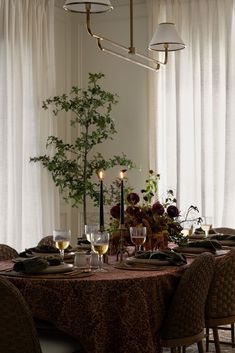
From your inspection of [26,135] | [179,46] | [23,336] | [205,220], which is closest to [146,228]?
[205,220]

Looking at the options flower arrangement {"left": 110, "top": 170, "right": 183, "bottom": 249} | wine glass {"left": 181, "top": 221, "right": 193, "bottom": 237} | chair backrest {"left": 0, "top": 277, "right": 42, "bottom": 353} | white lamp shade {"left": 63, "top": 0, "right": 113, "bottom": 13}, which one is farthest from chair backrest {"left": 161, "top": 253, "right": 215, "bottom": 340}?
white lamp shade {"left": 63, "top": 0, "right": 113, "bottom": 13}

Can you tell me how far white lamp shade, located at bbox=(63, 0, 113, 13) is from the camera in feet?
11.7

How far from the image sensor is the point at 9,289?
8.57 ft

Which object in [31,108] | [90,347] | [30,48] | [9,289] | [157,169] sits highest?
[30,48]

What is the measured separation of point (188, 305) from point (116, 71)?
4.05 metres

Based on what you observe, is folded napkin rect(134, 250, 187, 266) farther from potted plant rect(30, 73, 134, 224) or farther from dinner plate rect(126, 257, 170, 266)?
potted plant rect(30, 73, 134, 224)

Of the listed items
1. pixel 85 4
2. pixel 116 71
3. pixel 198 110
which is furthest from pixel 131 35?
pixel 116 71

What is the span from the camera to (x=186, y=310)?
3.25 meters

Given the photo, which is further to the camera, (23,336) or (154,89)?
(154,89)

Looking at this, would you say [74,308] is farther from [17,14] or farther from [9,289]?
[17,14]

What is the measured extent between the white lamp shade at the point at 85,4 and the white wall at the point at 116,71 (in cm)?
290

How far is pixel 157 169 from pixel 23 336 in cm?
402

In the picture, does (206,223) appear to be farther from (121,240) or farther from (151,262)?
(151,262)

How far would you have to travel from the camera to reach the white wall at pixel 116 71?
6758 millimetres
